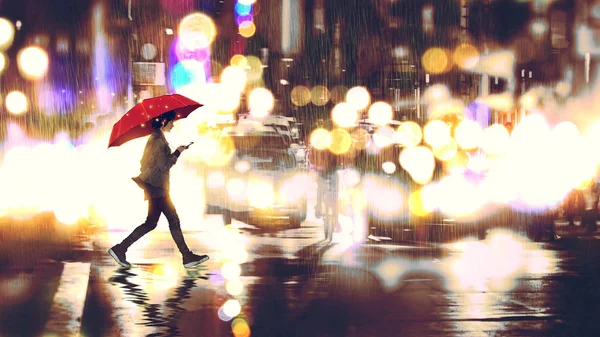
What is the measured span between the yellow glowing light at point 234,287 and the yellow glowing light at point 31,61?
52207 mm

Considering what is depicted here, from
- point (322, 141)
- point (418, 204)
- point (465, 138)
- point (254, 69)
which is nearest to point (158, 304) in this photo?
point (322, 141)

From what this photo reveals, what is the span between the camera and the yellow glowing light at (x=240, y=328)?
772 cm

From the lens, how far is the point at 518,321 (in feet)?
27.4

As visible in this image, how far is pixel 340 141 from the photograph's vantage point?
17672 mm

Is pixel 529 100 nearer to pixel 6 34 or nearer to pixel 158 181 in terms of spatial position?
pixel 6 34

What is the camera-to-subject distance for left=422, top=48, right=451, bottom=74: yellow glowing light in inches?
2386

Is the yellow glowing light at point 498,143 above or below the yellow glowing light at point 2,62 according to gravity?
below

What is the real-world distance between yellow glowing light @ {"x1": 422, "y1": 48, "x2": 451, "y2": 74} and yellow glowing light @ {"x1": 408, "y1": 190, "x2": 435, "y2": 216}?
41.3 metres

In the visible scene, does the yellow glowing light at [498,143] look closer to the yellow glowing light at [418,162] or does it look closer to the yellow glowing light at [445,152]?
the yellow glowing light at [445,152]

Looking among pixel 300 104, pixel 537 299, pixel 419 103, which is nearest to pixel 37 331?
pixel 537 299

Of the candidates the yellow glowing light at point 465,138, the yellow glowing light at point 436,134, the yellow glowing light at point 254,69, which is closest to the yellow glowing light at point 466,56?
the yellow glowing light at point 254,69

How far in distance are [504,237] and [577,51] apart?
2416 centimetres

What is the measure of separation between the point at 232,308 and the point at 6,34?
52.8 metres

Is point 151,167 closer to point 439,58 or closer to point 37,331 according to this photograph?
point 37,331
